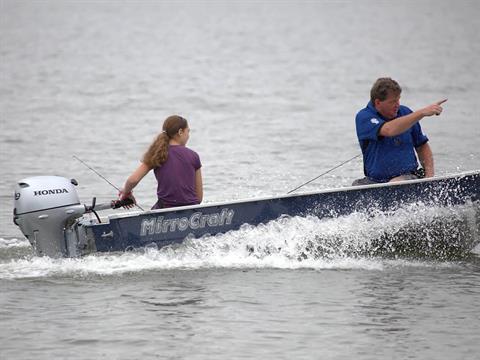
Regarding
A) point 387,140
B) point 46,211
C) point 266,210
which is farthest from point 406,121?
point 46,211

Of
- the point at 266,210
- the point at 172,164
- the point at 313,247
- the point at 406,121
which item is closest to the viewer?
the point at 406,121

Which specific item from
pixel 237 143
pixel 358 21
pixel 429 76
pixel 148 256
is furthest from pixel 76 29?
pixel 148 256

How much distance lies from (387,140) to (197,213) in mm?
1897

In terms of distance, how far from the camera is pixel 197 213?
12117 mm

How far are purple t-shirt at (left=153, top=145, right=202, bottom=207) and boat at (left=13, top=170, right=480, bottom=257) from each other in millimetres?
246

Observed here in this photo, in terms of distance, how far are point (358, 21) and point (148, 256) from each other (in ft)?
290

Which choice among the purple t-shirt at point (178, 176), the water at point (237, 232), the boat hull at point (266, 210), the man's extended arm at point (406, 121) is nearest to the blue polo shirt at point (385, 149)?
the man's extended arm at point (406, 121)

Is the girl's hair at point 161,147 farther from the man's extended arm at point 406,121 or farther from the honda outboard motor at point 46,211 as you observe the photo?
the man's extended arm at point 406,121

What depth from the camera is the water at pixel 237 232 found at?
10.3 m

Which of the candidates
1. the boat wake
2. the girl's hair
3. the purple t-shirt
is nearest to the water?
the boat wake

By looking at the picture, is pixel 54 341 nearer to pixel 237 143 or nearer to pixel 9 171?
pixel 9 171

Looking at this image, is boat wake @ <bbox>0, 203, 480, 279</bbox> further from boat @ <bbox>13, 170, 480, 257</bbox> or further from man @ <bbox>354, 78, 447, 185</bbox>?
man @ <bbox>354, 78, 447, 185</bbox>

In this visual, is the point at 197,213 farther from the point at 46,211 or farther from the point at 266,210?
the point at 46,211

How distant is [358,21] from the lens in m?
99.3
